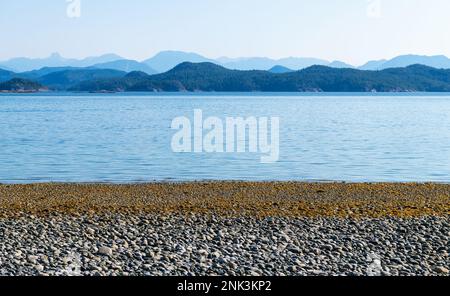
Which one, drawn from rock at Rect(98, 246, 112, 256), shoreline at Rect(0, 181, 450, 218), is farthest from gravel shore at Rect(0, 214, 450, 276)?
shoreline at Rect(0, 181, 450, 218)

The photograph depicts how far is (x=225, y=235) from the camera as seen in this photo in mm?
15672

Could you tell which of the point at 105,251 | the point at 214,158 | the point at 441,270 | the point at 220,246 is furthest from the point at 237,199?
the point at 214,158

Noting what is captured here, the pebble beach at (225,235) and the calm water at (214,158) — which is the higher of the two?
the pebble beach at (225,235)

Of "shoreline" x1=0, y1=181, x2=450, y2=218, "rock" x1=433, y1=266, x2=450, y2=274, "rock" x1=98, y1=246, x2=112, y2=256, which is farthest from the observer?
"shoreline" x1=0, y1=181, x2=450, y2=218

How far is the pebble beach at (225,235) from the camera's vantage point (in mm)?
12672

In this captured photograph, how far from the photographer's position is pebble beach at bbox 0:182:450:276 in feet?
41.6

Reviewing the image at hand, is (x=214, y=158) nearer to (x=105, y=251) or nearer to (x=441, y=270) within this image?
(x=105, y=251)

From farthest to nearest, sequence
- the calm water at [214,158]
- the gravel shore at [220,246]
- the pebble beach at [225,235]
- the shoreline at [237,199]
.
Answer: the calm water at [214,158] → the shoreline at [237,199] → the pebble beach at [225,235] → the gravel shore at [220,246]

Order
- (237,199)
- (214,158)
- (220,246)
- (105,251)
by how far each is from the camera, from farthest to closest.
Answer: (214,158) → (237,199) → (220,246) → (105,251)

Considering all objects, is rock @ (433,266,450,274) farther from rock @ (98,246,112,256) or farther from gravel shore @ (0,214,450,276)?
rock @ (98,246,112,256)

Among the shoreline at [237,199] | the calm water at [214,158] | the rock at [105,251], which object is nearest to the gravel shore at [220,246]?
the rock at [105,251]

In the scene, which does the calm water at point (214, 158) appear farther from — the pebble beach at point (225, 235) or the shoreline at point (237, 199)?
the pebble beach at point (225, 235)

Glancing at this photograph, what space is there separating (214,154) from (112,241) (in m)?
35.7

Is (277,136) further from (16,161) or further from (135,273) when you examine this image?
(135,273)
